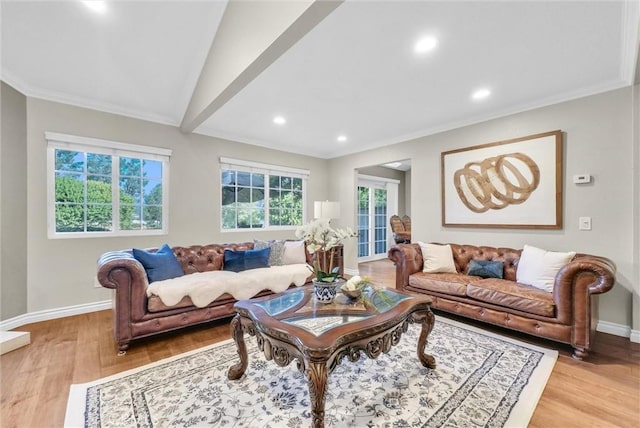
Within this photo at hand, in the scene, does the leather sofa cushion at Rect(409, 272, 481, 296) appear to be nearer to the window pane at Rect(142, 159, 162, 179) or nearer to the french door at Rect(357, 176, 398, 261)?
the french door at Rect(357, 176, 398, 261)

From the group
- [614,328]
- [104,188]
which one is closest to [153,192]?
[104,188]

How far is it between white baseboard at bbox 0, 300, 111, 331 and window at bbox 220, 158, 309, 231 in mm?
1891

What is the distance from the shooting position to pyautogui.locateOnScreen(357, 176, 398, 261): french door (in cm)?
696

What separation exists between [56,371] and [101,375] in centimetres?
38

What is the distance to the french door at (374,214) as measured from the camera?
6957 mm

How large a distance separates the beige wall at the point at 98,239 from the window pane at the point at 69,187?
13 centimetres

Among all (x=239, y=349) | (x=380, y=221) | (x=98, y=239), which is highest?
(x=380, y=221)

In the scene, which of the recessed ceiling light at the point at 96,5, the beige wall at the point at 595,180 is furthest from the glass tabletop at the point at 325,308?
the recessed ceiling light at the point at 96,5

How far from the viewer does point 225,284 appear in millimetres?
2832

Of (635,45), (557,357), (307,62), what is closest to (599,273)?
(557,357)

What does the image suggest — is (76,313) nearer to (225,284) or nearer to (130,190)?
(130,190)

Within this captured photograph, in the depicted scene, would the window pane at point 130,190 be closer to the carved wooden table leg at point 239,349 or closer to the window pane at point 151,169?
the window pane at point 151,169

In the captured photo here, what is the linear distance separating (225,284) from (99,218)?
2058 millimetres

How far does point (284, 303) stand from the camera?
1997 millimetres
